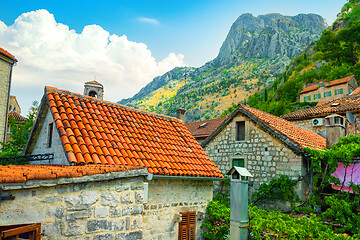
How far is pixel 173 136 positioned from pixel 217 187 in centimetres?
645

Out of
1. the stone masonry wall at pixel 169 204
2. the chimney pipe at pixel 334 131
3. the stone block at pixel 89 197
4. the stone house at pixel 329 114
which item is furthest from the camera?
the stone house at pixel 329 114

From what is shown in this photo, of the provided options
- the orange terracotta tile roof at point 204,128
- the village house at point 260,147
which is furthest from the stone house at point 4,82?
the village house at point 260,147

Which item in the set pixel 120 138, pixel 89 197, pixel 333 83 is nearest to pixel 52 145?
pixel 120 138

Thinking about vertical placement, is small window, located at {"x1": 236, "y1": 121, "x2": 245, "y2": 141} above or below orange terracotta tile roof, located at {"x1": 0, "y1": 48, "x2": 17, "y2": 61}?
below

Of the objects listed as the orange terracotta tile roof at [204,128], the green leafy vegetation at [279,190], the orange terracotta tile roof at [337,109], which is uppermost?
the orange terracotta tile roof at [337,109]

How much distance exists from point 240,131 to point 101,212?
10980 mm

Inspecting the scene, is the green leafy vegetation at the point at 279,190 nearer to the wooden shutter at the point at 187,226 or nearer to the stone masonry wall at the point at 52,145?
the wooden shutter at the point at 187,226

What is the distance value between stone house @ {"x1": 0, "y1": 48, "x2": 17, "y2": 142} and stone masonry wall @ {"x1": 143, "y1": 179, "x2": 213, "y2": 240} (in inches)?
759

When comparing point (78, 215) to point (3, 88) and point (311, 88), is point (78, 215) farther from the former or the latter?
point (311, 88)

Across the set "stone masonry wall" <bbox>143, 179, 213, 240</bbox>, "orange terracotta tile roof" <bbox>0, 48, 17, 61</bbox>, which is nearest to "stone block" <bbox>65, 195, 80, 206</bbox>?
"stone masonry wall" <bbox>143, 179, 213, 240</bbox>

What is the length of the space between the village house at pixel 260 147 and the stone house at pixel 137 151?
4.74 meters

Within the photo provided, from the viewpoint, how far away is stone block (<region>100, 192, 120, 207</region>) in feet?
16.0

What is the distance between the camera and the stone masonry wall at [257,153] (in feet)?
39.1

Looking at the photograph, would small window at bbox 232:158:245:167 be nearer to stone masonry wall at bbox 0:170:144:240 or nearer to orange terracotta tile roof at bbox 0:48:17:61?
stone masonry wall at bbox 0:170:144:240
